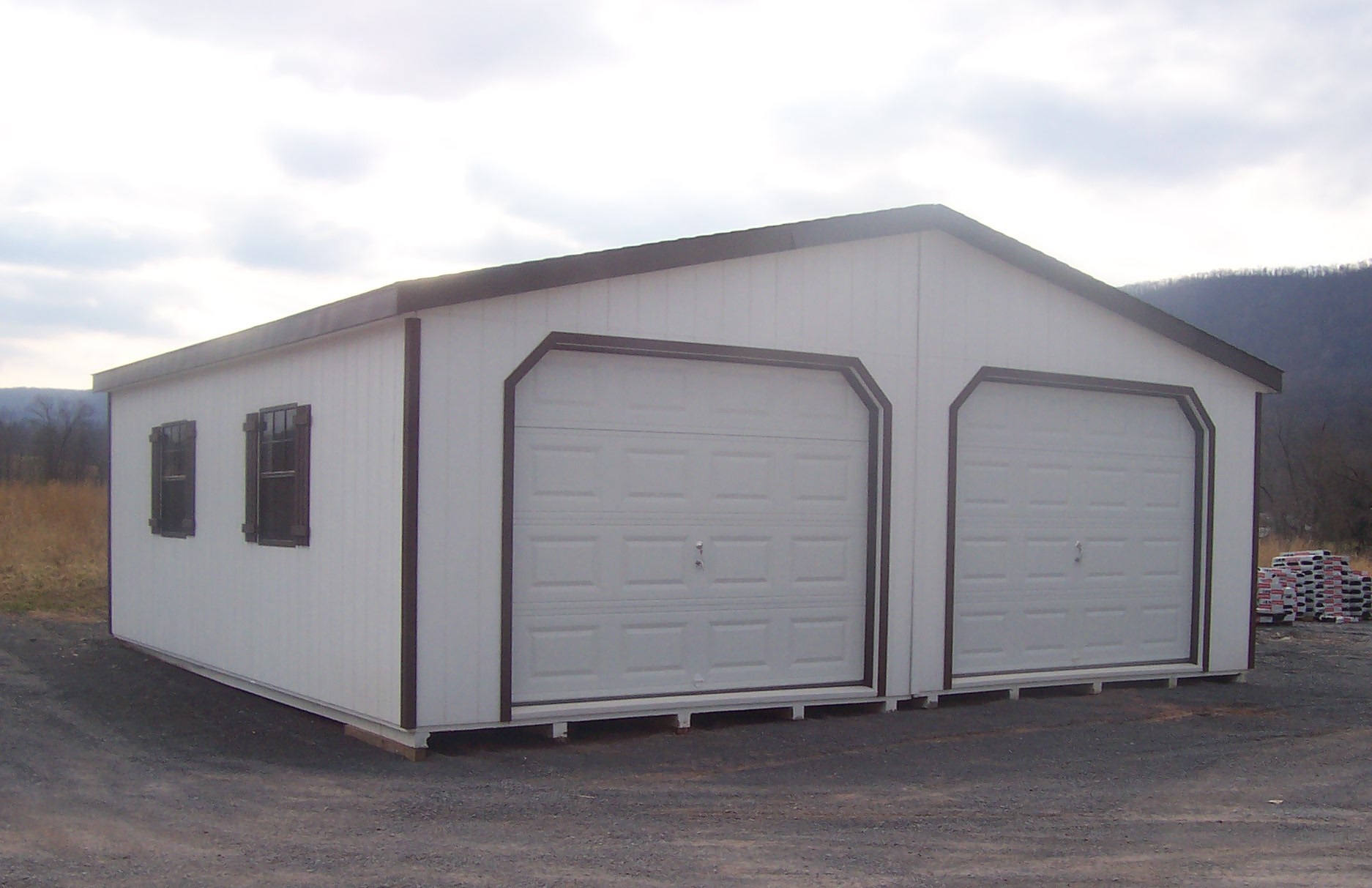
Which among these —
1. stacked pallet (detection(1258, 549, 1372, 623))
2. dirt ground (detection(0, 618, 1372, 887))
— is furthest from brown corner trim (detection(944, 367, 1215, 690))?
stacked pallet (detection(1258, 549, 1372, 623))

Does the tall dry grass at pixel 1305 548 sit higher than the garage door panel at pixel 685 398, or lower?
lower

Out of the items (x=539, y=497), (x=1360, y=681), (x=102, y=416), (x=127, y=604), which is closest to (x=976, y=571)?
(x=539, y=497)

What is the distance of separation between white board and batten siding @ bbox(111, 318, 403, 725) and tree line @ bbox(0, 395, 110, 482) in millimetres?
24452

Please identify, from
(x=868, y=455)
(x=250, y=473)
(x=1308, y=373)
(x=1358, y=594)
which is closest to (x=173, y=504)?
(x=250, y=473)

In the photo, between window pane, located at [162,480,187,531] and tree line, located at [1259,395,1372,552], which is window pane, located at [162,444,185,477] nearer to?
window pane, located at [162,480,187,531]

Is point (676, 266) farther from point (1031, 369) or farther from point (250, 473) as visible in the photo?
point (250, 473)

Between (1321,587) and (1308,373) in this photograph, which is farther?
(1308,373)

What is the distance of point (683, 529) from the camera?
9219mm

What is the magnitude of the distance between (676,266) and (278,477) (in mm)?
3595

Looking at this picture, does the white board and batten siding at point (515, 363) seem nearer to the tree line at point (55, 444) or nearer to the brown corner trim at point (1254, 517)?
the brown corner trim at point (1254, 517)

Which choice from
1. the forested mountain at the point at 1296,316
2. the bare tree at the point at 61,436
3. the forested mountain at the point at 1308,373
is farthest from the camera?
the forested mountain at the point at 1296,316

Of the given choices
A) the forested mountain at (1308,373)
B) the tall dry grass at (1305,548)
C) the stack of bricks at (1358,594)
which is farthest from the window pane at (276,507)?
the forested mountain at (1308,373)

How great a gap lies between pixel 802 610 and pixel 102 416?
45.2m

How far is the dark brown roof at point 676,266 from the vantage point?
26.6 feet
